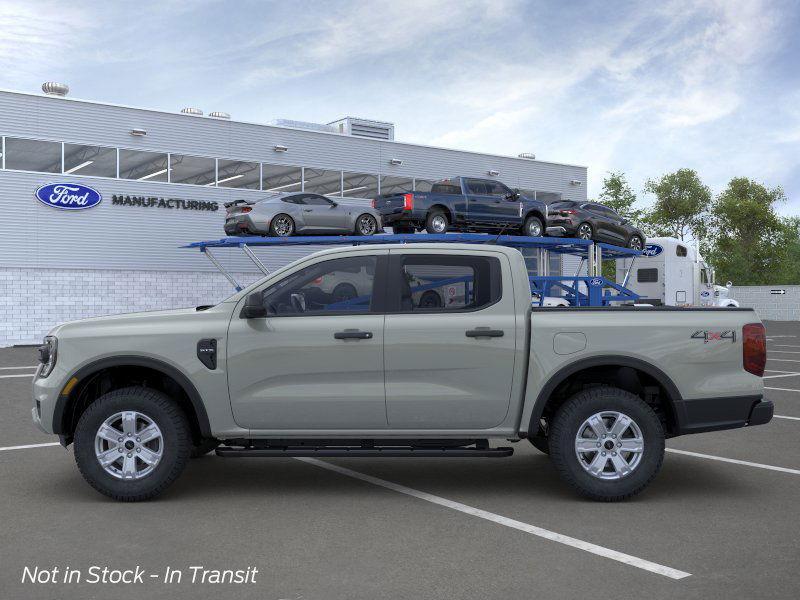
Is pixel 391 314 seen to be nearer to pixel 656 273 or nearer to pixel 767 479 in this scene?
pixel 767 479

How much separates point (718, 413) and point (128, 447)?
437 cm

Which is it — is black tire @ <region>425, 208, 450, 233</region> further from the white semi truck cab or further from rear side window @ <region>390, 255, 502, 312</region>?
rear side window @ <region>390, 255, 502, 312</region>

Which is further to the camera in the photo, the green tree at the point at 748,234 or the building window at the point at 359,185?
the green tree at the point at 748,234

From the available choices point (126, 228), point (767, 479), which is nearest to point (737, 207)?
point (126, 228)

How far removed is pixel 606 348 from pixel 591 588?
2.34m

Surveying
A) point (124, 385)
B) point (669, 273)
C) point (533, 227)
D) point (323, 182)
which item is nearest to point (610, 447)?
point (124, 385)

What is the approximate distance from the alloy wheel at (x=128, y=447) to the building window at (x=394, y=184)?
2841 cm

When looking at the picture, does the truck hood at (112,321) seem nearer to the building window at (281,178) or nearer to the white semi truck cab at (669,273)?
the white semi truck cab at (669,273)

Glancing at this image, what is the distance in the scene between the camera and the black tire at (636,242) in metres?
23.9

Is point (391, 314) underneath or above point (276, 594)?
above

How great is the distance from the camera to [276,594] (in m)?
4.28

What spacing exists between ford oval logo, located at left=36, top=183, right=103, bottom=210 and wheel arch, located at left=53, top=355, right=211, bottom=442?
22684mm

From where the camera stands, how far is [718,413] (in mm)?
6426

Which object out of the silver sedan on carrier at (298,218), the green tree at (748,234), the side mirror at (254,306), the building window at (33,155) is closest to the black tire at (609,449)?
the side mirror at (254,306)
